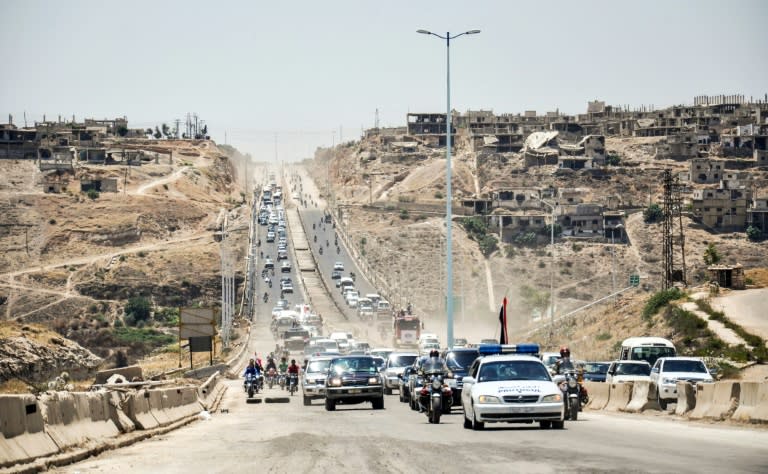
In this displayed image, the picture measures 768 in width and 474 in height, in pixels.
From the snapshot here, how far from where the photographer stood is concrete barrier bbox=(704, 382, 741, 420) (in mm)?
26250

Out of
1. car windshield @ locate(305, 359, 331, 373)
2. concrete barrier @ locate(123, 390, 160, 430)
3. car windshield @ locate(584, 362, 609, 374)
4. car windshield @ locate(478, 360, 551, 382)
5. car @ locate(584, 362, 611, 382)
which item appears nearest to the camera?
concrete barrier @ locate(123, 390, 160, 430)

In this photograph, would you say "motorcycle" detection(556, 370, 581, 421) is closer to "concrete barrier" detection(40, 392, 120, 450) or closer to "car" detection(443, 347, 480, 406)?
"car" detection(443, 347, 480, 406)

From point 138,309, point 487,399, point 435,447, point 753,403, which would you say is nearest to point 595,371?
point 753,403

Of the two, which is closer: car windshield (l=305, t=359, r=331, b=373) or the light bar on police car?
the light bar on police car

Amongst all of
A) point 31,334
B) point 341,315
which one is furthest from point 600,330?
point 341,315

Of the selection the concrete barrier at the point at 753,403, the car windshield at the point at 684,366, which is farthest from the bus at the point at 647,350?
the concrete barrier at the point at 753,403

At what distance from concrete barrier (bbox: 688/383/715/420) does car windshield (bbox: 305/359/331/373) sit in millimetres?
15008

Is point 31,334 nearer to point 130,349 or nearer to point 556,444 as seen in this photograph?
point 556,444

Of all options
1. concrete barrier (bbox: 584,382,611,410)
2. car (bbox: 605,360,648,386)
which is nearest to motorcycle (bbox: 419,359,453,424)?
concrete barrier (bbox: 584,382,611,410)

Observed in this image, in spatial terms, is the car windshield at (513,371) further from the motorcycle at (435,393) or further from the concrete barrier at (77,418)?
the concrete barrier at (77,418)

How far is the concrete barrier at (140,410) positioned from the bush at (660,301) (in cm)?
4996

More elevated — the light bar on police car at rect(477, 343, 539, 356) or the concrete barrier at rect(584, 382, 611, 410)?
the light bar on police car at rect(477, 343, 539, 356)

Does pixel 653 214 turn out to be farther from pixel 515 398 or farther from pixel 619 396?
pixel 515 398

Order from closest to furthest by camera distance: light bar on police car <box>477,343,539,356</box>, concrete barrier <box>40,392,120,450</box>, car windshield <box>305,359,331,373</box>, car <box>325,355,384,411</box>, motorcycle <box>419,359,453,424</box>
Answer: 1. concrete barrier <box>40,392,120,450</box>
2. motorcycle <box>419,359,453,424</box>
3. light bar on police car <box>477,343,539,356</box>
4. car <box>325,355,384,411</box>
5. car windshield <box>305,359,331,373</box>
